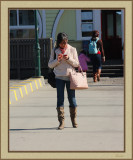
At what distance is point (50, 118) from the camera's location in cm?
1084

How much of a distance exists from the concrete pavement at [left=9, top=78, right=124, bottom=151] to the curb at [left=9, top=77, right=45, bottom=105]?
0.19 meters

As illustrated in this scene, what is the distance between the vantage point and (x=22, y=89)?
15445mm

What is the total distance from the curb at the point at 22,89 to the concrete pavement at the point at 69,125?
189 mm

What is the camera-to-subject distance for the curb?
13889 millimetres

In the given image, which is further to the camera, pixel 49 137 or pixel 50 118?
pixel 50 118

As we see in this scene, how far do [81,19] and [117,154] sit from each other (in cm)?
1884

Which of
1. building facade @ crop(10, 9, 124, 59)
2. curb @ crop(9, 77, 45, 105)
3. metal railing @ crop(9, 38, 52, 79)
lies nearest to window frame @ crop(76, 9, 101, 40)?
building facade @ crop(10, 9, 124, 59)

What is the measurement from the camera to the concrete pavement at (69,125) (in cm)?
796

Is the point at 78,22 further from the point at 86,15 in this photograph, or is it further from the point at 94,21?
the point at 94,21

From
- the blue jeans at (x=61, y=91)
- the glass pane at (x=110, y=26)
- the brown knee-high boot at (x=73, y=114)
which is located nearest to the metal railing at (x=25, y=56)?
the glass pane at (x=110, y=26)

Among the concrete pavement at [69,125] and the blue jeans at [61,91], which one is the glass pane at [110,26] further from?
the blue jeans at [61,91]

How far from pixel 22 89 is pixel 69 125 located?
5733 millimetres

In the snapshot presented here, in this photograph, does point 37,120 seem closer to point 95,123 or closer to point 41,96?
point 95,123

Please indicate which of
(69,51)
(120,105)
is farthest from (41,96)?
(69,51)
